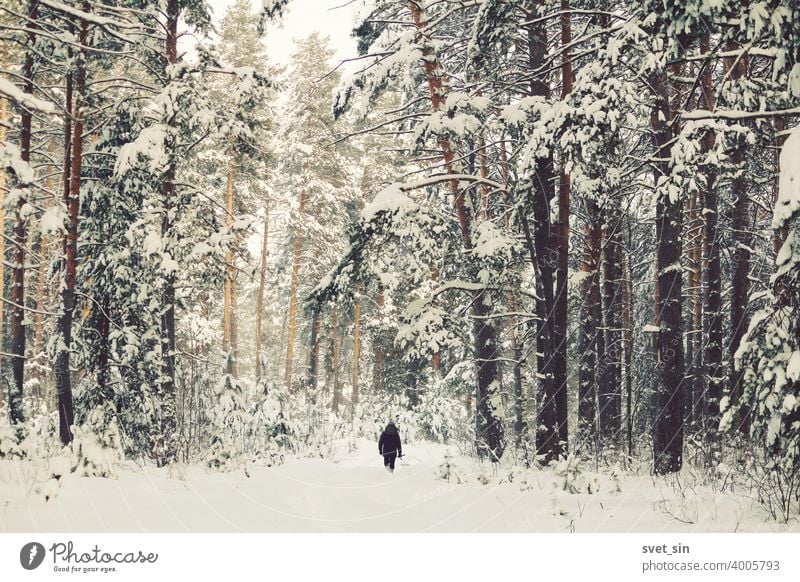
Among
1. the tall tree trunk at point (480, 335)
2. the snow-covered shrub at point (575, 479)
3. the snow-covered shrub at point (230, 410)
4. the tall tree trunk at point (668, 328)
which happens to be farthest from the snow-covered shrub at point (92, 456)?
the tall tree trunk at point (668, 328)

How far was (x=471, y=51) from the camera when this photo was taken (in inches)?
298

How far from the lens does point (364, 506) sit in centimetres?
588

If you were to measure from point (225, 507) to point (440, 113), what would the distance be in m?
6.29

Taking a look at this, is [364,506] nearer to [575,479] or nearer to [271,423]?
[575,479]

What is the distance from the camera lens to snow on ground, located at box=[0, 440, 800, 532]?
4602mm

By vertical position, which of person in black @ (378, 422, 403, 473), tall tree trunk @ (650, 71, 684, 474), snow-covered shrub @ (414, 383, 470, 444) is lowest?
snow-covered shrub @ (414, 383, 470, 444)

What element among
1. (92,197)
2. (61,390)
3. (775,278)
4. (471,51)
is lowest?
(61,390)

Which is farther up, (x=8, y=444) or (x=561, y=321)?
(x=561, y=321)

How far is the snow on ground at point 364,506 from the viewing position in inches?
181

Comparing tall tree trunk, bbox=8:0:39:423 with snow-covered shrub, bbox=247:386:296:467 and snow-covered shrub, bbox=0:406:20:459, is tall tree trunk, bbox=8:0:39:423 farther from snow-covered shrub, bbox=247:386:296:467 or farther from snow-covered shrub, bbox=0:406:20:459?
snow-covered shrub, bbox=247:386:296:467

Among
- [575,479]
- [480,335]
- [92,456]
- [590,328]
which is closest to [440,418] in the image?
[590,328]

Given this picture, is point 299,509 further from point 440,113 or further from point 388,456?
point 440,113

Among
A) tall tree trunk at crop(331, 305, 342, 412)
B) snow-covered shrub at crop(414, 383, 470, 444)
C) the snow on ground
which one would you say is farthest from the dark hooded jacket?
tall tree trunk at crop(331, 305, 342, 412)

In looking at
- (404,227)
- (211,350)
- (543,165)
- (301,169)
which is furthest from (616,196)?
(211,350)
